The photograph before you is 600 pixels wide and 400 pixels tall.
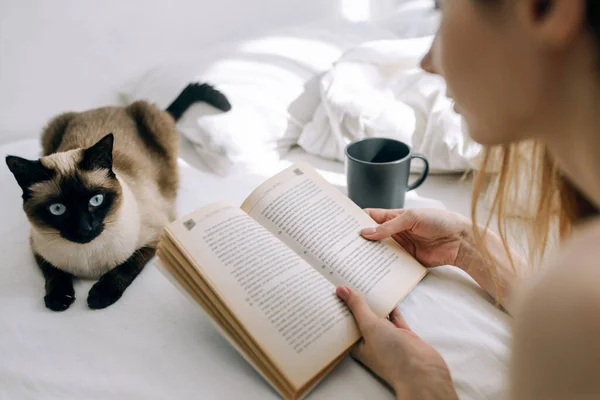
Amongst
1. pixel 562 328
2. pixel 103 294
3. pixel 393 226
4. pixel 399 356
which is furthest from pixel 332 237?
pixel 562 328

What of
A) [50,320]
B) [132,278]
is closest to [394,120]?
[132,278]

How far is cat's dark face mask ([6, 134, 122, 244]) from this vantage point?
0.85 meters

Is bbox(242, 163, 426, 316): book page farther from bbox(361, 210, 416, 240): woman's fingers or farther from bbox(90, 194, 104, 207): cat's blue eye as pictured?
bbox(90, 194, 104, 207): cat's blue eye

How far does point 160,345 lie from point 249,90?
80 centimetres

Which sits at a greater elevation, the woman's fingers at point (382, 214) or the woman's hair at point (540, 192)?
the woman's hair at point (540, 192)

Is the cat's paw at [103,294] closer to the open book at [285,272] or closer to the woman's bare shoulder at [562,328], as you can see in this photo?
the open book at [285,272]

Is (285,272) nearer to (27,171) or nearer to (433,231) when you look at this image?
(433,231)

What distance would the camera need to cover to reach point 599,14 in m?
0.30

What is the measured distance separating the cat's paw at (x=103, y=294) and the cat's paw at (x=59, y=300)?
0.04 m

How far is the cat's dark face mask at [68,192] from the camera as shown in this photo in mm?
852

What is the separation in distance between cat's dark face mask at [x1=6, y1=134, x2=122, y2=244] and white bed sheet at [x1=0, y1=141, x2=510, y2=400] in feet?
0.39

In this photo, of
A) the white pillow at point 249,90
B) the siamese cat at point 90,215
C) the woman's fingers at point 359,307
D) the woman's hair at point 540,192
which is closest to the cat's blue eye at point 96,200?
the siamese cat at point 90,215

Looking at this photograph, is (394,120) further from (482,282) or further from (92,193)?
(92,193)

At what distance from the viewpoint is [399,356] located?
0.64 meters
